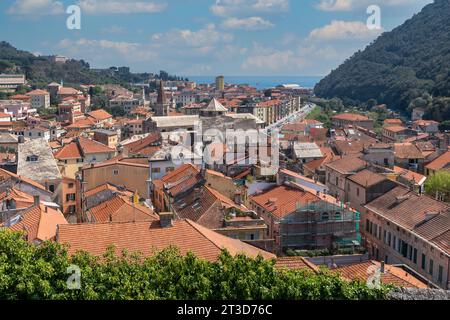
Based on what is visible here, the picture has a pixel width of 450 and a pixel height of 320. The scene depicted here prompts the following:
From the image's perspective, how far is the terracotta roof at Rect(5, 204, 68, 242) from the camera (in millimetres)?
22578

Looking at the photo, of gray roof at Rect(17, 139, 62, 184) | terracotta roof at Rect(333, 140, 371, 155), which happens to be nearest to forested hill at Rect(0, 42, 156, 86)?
terracotta roof at Rect(333, 140, 371, 155)

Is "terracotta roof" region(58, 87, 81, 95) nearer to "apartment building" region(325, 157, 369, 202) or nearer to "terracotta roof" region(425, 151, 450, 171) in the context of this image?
"terracotta roof" region(425, 151, 450, 171)

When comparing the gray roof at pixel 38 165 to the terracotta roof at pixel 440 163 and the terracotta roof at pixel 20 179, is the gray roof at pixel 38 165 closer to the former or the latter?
the terracotta roof at pixel 20 179

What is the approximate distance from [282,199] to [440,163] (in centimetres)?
2687

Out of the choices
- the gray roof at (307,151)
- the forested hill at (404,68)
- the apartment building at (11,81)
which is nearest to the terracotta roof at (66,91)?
the apartment building at (11,81)

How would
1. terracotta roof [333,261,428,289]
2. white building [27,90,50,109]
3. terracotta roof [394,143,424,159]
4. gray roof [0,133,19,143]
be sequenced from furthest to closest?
1. white building [27,90,50,109]
2. gray roof [0,133,19,143]
3. terracotta roof [394,143,424,159]
4. terracotta roof [333,261,428,289]

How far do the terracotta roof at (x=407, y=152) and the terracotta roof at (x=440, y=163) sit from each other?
6.36 ft

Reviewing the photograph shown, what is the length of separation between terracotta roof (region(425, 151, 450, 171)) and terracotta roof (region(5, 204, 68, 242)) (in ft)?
120

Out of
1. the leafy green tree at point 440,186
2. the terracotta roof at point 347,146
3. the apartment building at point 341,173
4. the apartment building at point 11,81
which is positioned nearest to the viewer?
the apartment building at point 341,173

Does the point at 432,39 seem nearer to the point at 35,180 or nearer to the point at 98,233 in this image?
the point at 35,180

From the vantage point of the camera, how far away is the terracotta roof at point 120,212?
25859 millimetres

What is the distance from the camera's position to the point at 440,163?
172 feet
